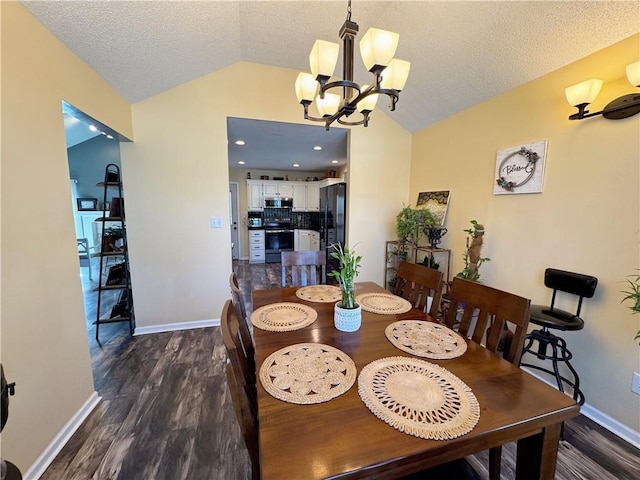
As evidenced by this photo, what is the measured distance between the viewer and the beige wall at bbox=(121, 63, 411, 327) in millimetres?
2621

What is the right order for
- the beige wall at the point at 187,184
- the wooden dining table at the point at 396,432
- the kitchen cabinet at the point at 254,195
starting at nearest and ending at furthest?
the wooden dining table at the point at 396,432 < the beige wall at the point at 187,184 < the kitchen cabinet at the point at 254,195

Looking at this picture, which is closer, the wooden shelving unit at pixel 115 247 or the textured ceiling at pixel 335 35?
the textured ceiling at pixel 335 35

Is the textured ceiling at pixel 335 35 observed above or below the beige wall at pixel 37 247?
above

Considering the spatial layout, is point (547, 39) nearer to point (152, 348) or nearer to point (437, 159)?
point (437, 159)

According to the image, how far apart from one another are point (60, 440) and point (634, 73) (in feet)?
12.1

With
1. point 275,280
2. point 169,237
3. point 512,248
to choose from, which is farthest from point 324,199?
→ point 512,248

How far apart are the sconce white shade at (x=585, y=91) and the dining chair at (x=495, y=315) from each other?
1341mm

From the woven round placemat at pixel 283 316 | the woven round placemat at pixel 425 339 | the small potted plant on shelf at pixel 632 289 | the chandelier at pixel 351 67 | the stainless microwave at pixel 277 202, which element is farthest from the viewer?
the stainless microwave at pixel 277 202

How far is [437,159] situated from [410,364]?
8.68 ft

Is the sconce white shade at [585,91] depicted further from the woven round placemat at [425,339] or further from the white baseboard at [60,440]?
the white baseboard at [60,440]

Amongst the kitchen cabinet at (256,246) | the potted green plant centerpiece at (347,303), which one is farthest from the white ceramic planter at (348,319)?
the kitchen cabinet at (256,246)

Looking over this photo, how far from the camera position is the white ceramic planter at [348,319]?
129 cm

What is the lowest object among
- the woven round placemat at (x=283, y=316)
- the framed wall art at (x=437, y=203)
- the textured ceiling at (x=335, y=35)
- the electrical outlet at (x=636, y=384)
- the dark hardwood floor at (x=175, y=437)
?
the dark hardwood floor at (x=175, y=437)

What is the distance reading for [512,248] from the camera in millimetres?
2229
